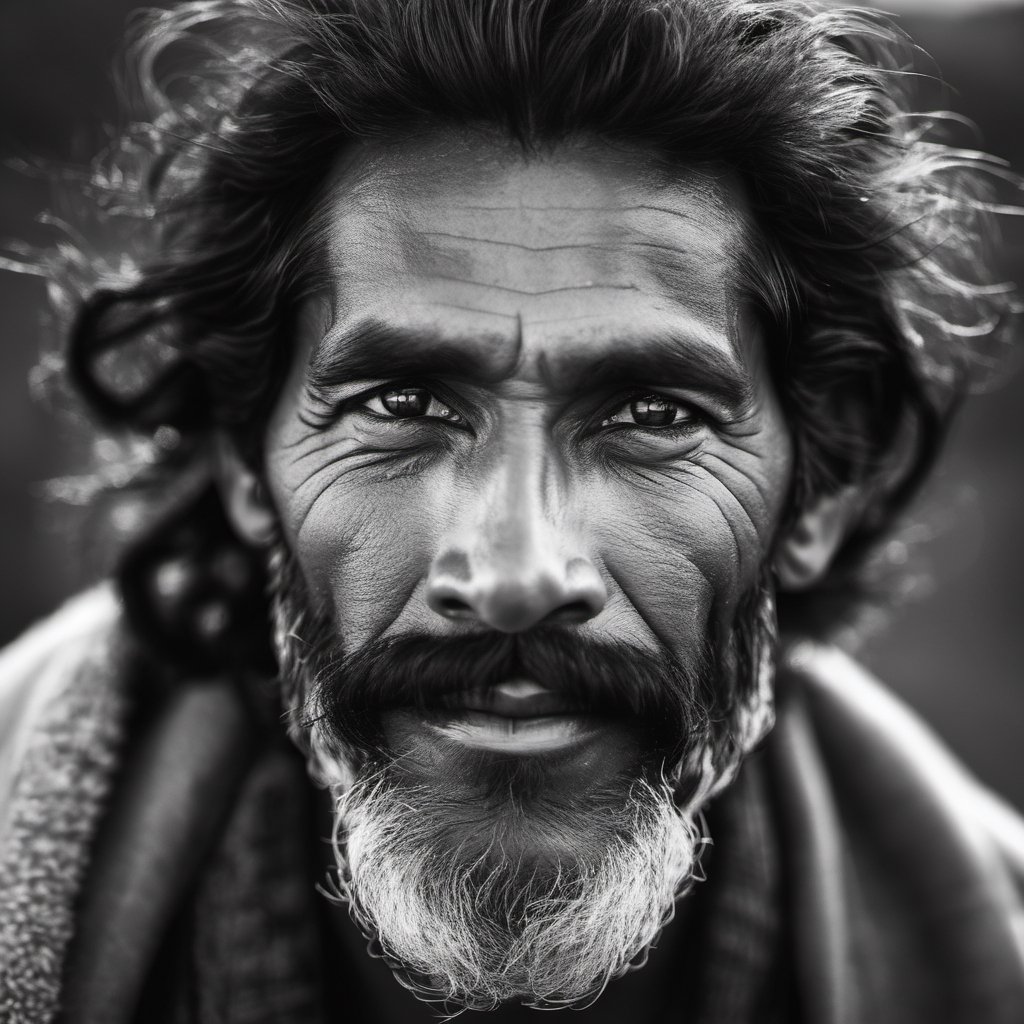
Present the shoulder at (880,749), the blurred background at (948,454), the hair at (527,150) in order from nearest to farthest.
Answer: the hair at (527,150), the shoulder at (880,749), the blurred background at (948,454)

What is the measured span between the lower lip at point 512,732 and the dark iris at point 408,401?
52cm

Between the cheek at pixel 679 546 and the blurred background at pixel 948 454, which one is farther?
the blurred background at pixel 948 454

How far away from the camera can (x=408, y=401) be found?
A: 70.9 inches

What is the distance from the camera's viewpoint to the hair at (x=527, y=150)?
69.4 inches

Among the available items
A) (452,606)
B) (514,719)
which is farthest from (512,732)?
(452,606)

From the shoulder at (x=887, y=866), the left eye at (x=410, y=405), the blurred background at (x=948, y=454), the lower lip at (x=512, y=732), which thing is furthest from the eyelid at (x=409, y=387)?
the blurred background at (x=948, y=454)

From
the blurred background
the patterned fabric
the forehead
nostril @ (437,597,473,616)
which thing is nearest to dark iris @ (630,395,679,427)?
the forehead

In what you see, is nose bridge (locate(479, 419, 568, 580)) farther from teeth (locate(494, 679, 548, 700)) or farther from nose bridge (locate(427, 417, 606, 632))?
teeth (locate(494, 679, 548, 700))

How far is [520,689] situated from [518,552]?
0.79ft

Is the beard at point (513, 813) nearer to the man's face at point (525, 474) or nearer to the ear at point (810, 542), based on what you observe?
the man's face at point (525, 474)

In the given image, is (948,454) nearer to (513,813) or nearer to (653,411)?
(653,411)

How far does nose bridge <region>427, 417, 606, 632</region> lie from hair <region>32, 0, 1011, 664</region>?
55 centimetres

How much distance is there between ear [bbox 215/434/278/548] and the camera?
2.13 meters

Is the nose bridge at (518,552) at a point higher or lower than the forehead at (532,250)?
lower
